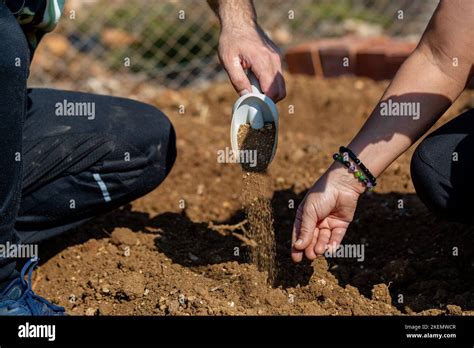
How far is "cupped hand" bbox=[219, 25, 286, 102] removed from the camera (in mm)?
2586

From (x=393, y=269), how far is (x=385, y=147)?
0.60 metres

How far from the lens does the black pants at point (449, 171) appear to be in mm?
2533

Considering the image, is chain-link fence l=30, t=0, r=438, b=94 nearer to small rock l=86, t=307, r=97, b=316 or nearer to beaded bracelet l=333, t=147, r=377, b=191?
small rock l=86, t=307, r=97, b=316

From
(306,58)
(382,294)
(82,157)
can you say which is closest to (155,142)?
(82,157)

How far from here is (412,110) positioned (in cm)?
240

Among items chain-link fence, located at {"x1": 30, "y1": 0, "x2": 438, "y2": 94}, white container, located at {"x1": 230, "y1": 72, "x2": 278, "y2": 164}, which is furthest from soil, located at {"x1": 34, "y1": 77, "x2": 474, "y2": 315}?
chain-link fence, located at {"x1": 30, "y1": 0, "x2": 438, "y2": 94}

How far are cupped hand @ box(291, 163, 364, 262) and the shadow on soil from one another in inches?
13.0

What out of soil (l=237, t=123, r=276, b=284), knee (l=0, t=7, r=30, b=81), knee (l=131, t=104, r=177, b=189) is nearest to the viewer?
knee (l=0, t=7, r=30, b=81)

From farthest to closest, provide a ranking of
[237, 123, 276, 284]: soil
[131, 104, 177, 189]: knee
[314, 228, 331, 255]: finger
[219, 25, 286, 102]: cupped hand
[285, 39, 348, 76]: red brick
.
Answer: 1. [285, 39, 348, 76]: red brick
2. [131, 104, 177, 189]: knee
3. [237, 123, 276, 284]: soil
4. [219, 25, 286, 102]: cupped hand
5. [314, 228, 331, 255]: finger

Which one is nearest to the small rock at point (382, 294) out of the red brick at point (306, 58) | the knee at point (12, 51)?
the knee at point (12, 51)

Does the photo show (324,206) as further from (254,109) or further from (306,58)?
(306,58)

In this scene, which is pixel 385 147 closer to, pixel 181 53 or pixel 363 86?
pixel 363 86

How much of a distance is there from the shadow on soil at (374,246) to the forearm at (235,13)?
33.5 inches

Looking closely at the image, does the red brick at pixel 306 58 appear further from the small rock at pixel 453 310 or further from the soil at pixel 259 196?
the small rock at pixel 453 310
